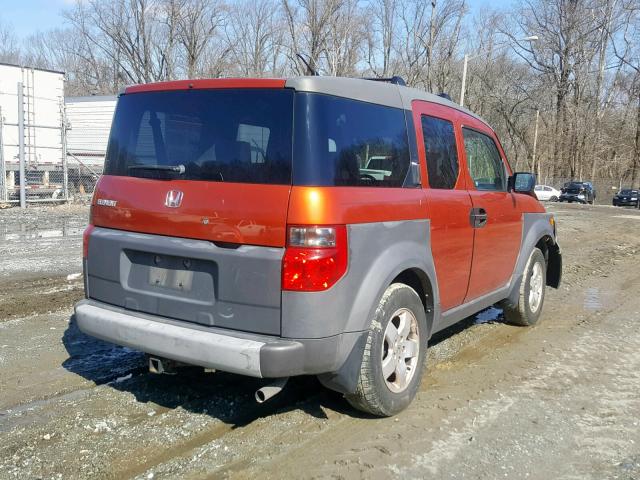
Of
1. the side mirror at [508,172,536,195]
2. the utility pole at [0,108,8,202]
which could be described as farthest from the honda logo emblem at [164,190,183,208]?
the utility pole at [0,108,8,202]

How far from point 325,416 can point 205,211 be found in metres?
1.55

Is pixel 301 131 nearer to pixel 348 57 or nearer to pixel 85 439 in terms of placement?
pixel 85 439

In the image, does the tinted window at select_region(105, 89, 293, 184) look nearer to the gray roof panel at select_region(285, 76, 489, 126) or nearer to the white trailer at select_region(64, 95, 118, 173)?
the gray roof panel at select_region(285, 76, 489, 126)

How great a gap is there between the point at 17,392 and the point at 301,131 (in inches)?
108

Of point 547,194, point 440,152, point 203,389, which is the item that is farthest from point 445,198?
point 547,194

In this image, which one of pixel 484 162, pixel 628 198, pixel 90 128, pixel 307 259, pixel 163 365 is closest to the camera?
pixel 307 259

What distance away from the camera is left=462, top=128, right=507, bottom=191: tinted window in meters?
4.86

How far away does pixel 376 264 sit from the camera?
3430mm

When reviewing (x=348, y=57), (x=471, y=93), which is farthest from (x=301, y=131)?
(x=471, y=93)

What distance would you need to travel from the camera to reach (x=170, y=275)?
136 inches

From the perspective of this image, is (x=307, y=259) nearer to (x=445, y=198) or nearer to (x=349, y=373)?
(x=349, y=373)

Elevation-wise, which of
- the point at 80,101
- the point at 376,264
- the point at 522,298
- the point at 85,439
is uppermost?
the point at 80,101

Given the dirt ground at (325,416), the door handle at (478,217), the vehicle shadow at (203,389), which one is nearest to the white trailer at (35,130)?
the dirt ground at (325,416)

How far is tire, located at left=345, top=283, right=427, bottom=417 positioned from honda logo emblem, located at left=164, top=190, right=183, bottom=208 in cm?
133
